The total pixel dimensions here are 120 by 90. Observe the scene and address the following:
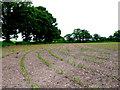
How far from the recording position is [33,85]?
5.10 metres

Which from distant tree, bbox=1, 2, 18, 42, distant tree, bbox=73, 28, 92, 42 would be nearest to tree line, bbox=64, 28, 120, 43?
distant tree, bbox=73, 28, 92, 42

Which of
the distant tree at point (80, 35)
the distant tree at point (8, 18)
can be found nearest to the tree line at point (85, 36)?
the distant tree at point (80, 35)

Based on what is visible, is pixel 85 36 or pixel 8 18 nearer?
pixel 8 18

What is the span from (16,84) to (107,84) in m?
4.49

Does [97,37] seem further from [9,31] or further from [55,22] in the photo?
[9,31]

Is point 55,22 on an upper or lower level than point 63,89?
upper

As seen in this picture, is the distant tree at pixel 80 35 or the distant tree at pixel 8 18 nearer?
the distant tree at pixel 8 18

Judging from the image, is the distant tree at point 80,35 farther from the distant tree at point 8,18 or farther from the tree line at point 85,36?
the distant tree at point 8,18

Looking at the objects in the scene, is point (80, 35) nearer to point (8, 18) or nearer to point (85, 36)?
point (85, 36)

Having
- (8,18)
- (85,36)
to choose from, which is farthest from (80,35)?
(8,18)

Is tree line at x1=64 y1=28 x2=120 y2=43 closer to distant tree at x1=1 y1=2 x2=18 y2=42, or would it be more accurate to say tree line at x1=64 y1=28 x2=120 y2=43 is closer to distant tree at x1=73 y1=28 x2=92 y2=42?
distant tree at x1=73 y1=28 x2=92 y2=42

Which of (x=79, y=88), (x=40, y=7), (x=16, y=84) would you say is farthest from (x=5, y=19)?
(x=79, y=88)

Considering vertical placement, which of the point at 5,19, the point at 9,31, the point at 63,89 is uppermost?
the point at 5,19

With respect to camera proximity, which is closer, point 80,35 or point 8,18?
point 8,18
